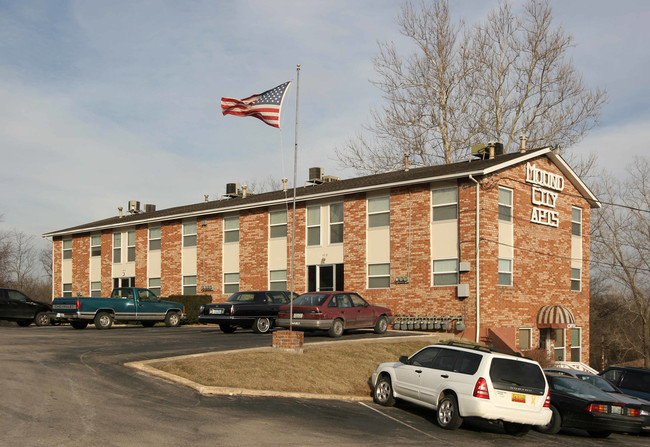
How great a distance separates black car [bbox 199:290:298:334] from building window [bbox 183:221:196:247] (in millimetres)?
12469

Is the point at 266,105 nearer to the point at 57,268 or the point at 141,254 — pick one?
the point at 141,254

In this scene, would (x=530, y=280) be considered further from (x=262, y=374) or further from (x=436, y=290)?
(x=262, y=374)

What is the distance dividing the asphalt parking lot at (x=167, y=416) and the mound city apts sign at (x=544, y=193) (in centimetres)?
1486

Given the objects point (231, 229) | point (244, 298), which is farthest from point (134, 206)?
point (244, 298)

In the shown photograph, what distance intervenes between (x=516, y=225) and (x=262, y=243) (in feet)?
40.7

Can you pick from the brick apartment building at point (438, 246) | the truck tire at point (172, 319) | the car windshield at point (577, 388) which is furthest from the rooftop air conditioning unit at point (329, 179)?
the car windshield at point (577, 388)

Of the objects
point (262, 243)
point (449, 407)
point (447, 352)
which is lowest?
point (449, 407)

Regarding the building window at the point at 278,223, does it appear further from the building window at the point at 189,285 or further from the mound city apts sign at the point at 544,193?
the mound city apts sign at the point at 544,193

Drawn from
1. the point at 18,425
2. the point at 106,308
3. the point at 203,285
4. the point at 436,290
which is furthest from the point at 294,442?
the point at 203,285

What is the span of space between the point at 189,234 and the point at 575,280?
19.9 meters

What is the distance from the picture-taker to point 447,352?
45.4 feet

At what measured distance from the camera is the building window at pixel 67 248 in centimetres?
4580

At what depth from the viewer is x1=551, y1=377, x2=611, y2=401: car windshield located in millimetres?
14984

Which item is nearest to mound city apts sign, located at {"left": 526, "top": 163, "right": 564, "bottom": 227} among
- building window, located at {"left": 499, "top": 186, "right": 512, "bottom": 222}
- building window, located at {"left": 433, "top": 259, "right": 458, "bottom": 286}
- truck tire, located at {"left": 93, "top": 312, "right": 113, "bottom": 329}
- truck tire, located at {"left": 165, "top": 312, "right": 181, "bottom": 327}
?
building window, located at {"left": 499, "top": 186, "right": 512, "bottom": 222}
